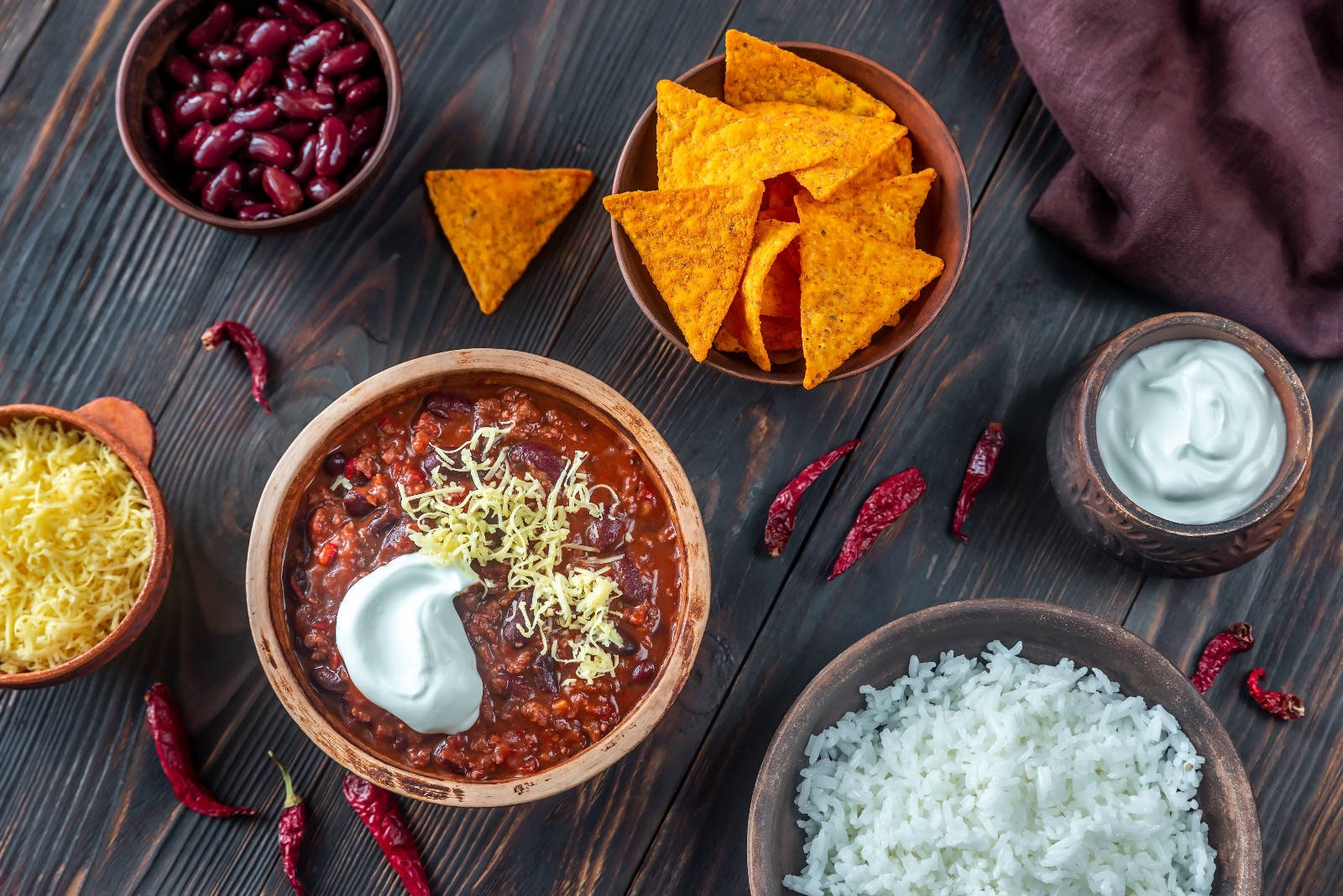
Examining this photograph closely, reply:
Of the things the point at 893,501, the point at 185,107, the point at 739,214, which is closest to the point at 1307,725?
the point at 893,501

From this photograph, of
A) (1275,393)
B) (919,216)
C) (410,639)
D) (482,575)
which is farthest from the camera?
(919,216)

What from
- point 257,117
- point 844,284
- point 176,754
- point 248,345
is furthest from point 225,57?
point 176,754

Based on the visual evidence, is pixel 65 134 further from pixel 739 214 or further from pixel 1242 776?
pixel 1242 776

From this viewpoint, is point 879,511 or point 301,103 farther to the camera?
point 879,511

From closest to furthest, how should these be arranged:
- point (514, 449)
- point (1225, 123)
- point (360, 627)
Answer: point (360, 627) < point (514, 449) < point (1225, 123)

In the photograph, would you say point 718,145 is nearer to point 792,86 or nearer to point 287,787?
point 792,86

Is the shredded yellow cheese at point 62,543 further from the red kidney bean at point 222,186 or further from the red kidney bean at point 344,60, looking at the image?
the red kidney bean at point 344,60

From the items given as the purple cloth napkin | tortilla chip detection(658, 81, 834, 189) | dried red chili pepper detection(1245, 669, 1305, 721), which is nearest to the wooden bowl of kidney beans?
tortilla chip detection(658, 81, 834, 189)
